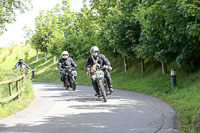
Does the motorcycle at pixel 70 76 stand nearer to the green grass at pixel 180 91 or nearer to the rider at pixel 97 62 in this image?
the green grass at pixel 180 91

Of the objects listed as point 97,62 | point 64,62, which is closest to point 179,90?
point 97,62

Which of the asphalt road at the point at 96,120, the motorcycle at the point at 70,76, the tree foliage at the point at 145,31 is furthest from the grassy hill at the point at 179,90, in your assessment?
the motorcycle at the point at 70,76

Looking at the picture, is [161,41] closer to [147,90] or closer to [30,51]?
[147,90]

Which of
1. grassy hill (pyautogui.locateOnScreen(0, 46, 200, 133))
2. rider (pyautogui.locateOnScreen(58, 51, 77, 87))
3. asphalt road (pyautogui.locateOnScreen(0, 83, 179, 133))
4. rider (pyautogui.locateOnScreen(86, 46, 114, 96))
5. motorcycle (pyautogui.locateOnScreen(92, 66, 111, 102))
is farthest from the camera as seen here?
rider (pyautogui.locateOnScreen(58, 51, 77, 87))

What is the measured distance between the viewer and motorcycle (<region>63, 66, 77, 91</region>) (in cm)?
1395

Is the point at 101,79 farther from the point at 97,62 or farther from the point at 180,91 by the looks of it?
the point at 180,91

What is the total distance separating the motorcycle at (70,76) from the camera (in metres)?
14.0

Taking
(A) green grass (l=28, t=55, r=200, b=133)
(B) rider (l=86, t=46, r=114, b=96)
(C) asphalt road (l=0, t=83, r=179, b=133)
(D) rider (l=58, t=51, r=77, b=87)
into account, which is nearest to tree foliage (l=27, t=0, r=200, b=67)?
(A) green grass (l=28, t=55, r=200, b=133)

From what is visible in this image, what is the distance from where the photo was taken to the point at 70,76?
46.3 ft

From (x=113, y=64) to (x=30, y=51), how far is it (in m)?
35.7

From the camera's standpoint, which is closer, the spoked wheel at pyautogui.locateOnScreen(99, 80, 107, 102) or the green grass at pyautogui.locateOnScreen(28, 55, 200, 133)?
the green grass at pyautogui.locateOnScreen(28, 55, 200, 133)

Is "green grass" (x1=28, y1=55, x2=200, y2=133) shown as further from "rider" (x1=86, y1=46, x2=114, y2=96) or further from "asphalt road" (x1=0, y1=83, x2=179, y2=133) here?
"rider" (x1=86, y1=46, x2=114, y2=96)

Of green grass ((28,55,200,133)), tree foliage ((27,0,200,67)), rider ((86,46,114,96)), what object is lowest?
green grass ((28,55,200,133))

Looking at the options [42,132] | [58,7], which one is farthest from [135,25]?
[58,7]
